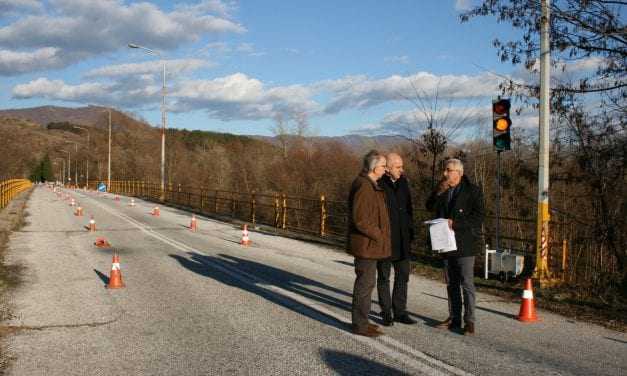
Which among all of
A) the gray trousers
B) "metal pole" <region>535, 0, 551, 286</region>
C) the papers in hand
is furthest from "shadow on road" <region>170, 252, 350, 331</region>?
"metal pole" <region>535, 0, 551, 286</region>

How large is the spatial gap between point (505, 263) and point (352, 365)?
5942 mm

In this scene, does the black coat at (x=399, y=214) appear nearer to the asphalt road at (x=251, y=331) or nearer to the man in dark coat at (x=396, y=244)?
the man in dark coat at (x=396, y=244)

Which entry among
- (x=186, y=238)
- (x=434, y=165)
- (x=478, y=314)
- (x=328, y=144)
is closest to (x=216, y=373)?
(x=478, y=314)

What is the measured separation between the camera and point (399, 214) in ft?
22.7

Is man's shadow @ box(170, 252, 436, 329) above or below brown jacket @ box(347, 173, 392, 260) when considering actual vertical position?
below

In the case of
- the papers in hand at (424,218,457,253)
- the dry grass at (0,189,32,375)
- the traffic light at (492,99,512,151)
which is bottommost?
the dry grass at (0,189,32,375)

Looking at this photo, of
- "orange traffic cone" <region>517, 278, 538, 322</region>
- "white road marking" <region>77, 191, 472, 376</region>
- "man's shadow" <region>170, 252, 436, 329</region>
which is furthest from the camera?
"man's shadow" <region>170, 252, 436, 329</region>

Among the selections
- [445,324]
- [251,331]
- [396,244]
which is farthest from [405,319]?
[251,331]

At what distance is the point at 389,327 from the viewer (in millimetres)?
6793

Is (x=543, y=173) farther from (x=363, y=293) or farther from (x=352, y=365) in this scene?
(x=352, y=365)

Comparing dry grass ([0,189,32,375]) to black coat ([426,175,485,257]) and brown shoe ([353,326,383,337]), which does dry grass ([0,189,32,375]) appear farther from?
black coat ([426,175,485,257])

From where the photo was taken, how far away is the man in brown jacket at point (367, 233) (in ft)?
20.6

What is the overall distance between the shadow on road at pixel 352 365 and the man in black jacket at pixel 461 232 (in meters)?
1.66

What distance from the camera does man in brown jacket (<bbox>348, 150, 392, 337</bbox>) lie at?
20.6ft
